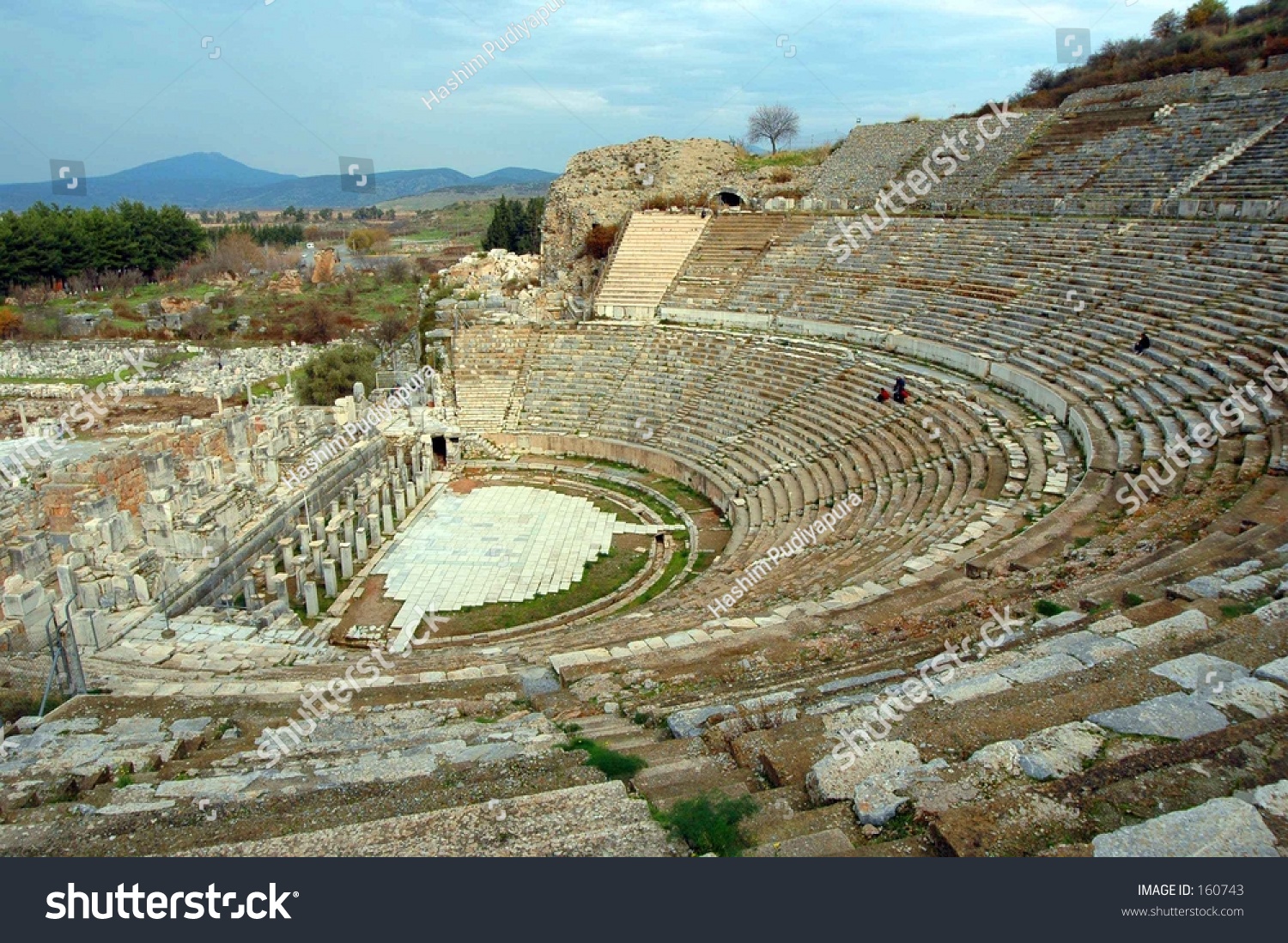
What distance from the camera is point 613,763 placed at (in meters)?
4.99

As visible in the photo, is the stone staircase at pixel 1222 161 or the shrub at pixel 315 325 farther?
the shrub at pixel 315 325

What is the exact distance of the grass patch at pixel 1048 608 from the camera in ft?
23.0

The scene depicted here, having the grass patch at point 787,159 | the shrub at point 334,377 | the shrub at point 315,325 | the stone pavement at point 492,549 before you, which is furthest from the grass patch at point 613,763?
the shrub at point 315,325

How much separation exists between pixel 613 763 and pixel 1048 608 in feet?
14.2

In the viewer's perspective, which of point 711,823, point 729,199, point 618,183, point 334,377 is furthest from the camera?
point 618,183

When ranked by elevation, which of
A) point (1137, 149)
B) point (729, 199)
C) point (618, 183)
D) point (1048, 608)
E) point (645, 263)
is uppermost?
point (1137, 149)

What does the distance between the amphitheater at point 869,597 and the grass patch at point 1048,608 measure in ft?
0.10

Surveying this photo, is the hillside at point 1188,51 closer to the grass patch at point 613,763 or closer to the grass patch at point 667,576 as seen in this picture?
the grass patch at point 667,576

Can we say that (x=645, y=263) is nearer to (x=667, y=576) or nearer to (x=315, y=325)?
(x=667, y=576)

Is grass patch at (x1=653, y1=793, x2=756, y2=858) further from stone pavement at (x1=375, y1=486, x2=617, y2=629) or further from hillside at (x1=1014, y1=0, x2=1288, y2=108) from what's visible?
hillside at (x1=1014, y1=0, x2=1288, y2=108)

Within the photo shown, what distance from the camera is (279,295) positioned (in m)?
59.8

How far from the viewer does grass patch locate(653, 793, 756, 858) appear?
372 cm

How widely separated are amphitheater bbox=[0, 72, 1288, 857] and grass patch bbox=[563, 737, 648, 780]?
12 cm

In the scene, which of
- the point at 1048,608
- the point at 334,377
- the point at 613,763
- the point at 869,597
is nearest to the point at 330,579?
the point at 869,597
